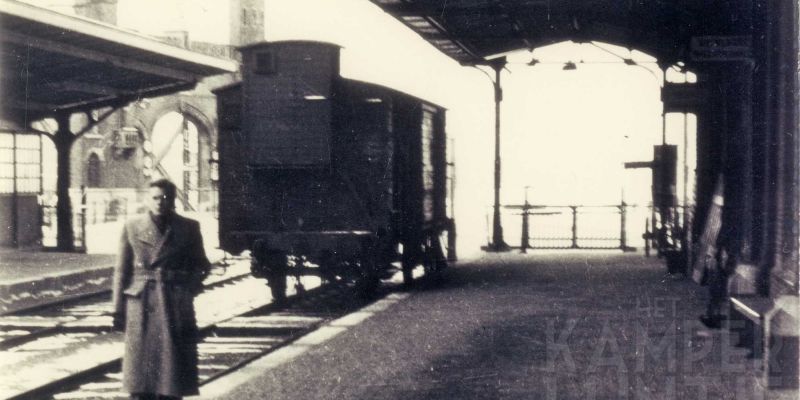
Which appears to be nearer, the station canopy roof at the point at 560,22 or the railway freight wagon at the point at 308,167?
the railway freight wagon at the point at 308,167

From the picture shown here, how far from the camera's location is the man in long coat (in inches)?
256

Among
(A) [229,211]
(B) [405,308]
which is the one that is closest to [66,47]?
(A) [229,211]

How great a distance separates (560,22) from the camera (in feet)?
57.9

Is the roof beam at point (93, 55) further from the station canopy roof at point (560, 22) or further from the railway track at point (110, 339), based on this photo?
the station canopy roof at point (560, 22)

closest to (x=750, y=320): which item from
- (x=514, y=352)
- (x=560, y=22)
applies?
(x=514, y=352)

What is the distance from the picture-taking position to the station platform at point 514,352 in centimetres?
764

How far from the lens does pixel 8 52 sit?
47.7ft

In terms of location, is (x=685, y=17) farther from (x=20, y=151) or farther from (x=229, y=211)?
(x=20, y=151)

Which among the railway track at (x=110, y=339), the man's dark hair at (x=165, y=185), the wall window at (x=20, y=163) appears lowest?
the railway track at (x=110, y=339)

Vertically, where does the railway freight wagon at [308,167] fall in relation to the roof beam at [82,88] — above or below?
below

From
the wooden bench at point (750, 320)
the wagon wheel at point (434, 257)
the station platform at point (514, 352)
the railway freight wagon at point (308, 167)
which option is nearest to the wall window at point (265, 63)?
the railway freight wagon at point (308, 167)

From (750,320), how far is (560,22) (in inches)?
372

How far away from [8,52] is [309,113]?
4.42 metres

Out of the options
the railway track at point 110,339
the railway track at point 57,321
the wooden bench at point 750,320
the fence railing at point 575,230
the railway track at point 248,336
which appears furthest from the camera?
the fence railing at point 575,230
